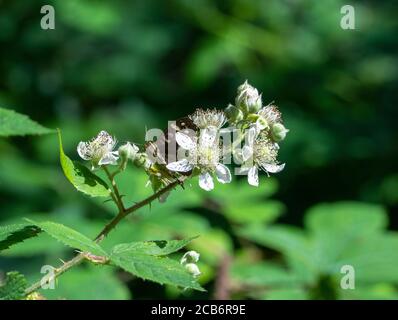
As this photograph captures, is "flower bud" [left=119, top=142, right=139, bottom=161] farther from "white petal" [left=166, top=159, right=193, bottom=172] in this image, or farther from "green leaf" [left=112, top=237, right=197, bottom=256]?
"green leaf" [left=112, top=237, right=197, bottom=256]

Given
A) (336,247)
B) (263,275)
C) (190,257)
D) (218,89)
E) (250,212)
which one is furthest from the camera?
(218,89)

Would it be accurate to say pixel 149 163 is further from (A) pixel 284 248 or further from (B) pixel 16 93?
(B) pixel 16 93

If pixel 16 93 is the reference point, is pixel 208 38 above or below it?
above

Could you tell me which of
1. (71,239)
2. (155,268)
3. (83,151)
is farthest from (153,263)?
(83,151)

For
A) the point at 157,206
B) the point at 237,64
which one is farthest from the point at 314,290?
the point at 237,64

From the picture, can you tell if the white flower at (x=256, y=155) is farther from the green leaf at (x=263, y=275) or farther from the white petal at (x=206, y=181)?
the green leaf at (x=263, y=275)

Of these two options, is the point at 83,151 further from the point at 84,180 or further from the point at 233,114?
the point at 233,114
